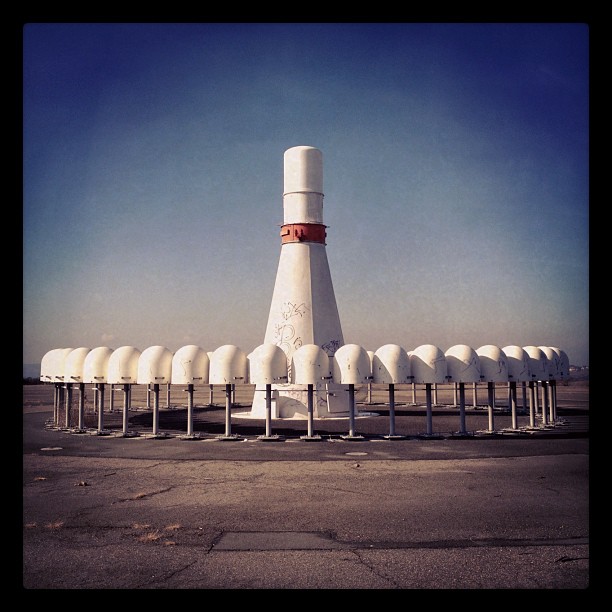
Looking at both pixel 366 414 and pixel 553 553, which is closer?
pixel 553 553

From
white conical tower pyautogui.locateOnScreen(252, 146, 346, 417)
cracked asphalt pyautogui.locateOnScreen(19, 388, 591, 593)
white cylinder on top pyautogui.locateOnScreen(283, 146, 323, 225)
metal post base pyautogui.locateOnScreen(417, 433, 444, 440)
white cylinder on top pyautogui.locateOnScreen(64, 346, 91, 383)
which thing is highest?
white cylinder on top pyautogui.locateOnScreen(283, 146, 323, 225)

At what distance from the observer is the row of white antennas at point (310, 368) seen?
75.5 feet

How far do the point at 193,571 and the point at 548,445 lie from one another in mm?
15384

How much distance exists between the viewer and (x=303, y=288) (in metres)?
29.2

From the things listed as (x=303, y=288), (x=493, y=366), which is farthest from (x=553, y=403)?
(x=303, y=288)

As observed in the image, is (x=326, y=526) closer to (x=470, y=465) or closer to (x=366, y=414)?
(x=470, y=465)

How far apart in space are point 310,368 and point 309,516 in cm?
1156

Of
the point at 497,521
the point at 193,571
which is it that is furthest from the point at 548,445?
the point at 193,571

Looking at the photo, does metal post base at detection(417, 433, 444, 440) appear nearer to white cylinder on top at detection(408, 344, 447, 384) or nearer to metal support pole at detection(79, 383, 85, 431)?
white cylinder on top at detection(408, 344, 447, 384)

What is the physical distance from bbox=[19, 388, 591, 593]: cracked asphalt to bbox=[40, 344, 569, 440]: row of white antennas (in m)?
2.70

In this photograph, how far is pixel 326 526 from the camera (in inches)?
425

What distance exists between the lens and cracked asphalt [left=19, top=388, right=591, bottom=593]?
322 inches

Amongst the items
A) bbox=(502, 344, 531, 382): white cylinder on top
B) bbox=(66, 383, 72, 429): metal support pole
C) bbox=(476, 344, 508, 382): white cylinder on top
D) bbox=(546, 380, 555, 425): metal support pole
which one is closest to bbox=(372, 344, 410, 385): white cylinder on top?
bbox=(476, 344, 508, 382): white cylinder on top
